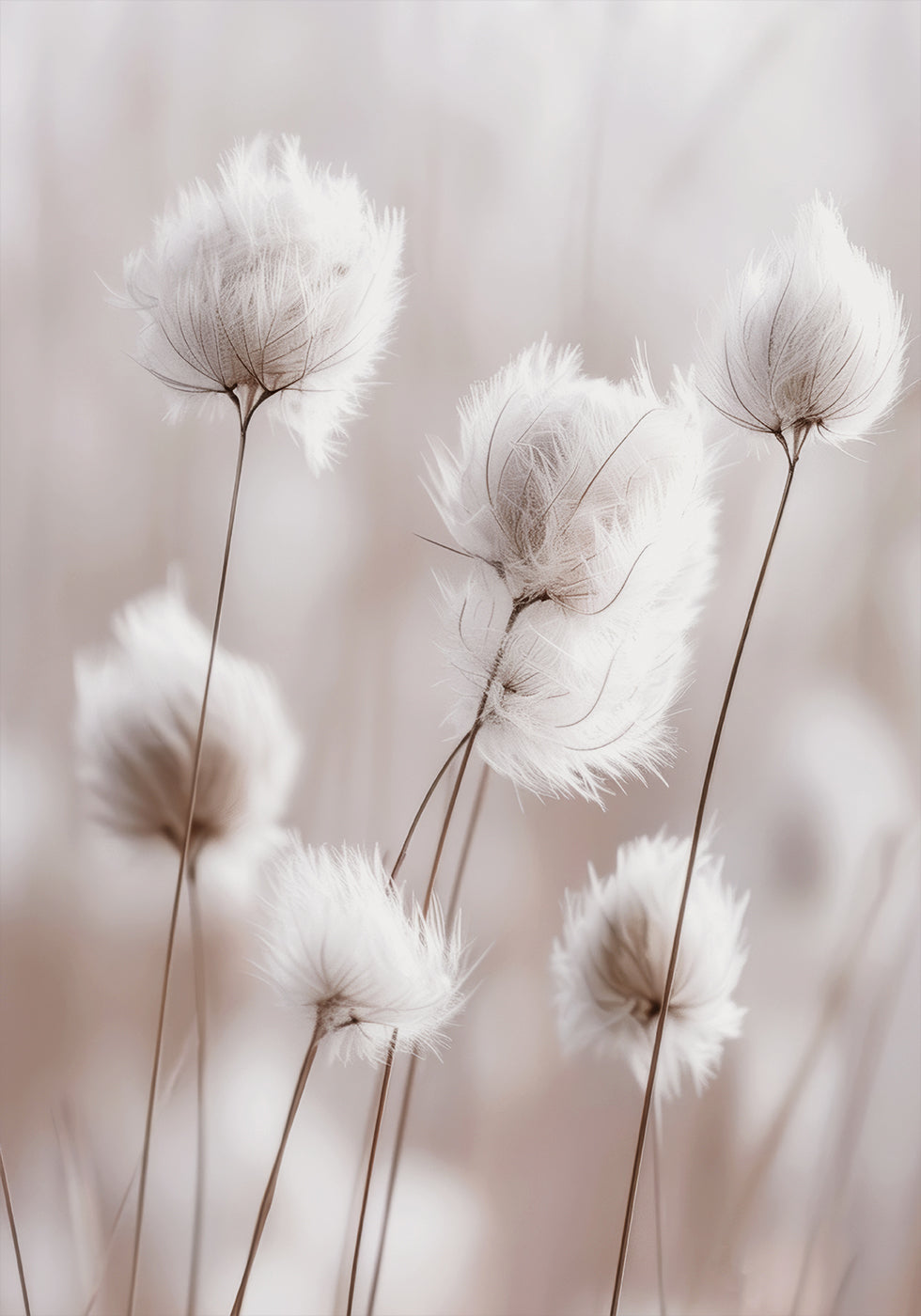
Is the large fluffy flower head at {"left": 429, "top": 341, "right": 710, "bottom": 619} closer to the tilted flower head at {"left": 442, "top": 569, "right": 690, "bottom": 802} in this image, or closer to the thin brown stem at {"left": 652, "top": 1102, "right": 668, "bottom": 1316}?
the tilted flower head at {"left": 442, "top": 569, "right": 690, "bottom": 802}

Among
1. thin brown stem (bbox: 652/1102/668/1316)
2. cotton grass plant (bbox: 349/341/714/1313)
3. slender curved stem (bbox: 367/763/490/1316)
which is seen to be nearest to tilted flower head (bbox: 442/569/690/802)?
cotton grass plant (bbox: 349/341/714/1313)

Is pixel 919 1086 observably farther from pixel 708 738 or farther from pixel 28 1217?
pixel 28 1217

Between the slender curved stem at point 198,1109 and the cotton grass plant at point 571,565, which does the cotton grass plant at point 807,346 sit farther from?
the slender curved stem at point 198,1109

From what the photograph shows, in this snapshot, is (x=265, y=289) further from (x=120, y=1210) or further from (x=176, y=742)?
(x=120, y=1210)

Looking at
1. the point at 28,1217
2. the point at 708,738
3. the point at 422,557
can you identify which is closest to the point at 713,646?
the point at 708,738


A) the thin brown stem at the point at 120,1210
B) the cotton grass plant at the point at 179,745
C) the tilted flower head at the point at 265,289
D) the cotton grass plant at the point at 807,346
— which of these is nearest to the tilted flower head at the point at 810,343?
the cotton grass plant at the point at 807,346
